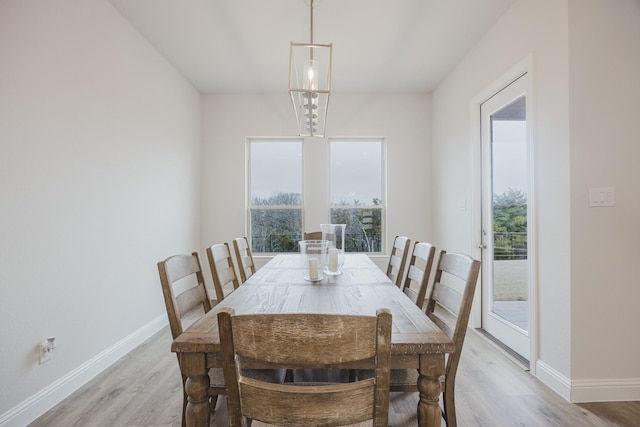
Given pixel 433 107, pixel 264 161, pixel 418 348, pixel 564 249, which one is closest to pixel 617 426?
pixel 564 249

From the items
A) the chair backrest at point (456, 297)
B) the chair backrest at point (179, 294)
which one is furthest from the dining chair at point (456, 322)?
the chair backrest at point (179, 294)

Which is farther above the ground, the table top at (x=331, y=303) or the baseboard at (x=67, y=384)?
the table top at (x=331, y=303)

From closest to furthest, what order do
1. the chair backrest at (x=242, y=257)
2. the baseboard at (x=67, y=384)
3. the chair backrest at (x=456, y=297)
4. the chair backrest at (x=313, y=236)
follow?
the chair backrest at (x=456, y=297)
the baseboard at (x=67, y=384)
the chair backrest at (x=242, y=257)
the chair backrest at (x=313, y=236)

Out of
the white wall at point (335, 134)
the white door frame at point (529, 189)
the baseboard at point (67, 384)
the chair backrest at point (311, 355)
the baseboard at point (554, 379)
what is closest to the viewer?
the chair backrest at point (311, 355)

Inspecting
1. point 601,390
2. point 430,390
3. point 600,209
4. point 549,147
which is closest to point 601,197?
point 600,209

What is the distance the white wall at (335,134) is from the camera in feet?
13.8

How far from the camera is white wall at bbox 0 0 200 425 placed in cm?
170

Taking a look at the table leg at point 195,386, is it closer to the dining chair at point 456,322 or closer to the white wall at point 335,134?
the dining chair at point 456,322

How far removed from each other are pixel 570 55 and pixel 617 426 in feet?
6.87

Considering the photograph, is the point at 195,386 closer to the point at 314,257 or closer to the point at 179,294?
the point at 179,294

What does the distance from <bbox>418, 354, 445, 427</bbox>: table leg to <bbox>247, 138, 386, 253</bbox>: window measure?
10.8ft

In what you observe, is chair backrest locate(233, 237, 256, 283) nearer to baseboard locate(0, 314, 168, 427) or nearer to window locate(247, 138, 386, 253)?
baseboard locate(0, 314, 168, 427)

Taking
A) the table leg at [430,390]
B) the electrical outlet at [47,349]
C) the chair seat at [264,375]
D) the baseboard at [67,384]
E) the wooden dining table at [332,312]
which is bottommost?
the baseboard at [67,384]

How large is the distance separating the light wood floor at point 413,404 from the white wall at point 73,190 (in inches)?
8.6
